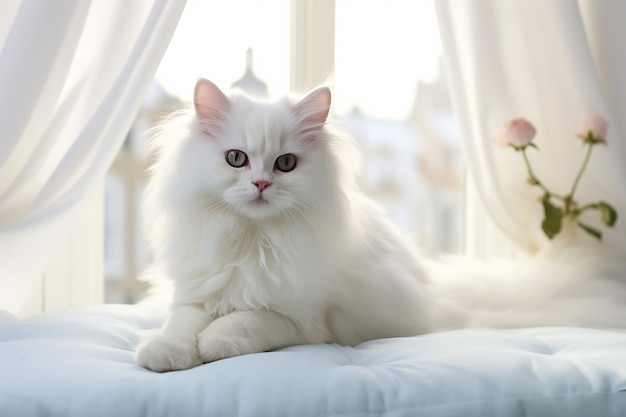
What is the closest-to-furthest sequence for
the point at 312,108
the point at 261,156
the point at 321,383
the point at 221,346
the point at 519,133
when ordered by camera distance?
the point at 321,383 → the point at 221,346 → the point at 261,156 → the point at 312,108 → the point at 519,133

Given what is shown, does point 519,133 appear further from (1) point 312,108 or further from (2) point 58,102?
(2) point 58,102

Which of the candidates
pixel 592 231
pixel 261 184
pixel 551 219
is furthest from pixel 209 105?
pixel 592 231

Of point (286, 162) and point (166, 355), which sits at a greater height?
point (286, 162)

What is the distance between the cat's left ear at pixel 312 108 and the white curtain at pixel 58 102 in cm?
58

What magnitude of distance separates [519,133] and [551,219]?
0.34m

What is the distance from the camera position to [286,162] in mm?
1450

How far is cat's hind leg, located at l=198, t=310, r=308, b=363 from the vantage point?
1273 mm

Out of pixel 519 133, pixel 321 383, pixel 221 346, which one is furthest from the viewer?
pixel 519 133

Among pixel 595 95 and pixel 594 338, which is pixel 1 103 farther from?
pixel 595 95

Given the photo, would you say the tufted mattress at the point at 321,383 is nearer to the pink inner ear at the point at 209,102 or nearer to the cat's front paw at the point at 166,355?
the cat's front paw at the point at 166,355

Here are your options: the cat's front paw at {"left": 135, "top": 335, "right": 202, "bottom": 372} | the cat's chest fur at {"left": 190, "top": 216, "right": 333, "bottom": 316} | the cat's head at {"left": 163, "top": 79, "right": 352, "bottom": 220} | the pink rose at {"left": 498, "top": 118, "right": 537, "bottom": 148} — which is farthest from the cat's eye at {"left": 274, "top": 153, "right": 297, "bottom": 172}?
the pink rose at {"left": 498, "top": 118, "right": 537, "bottom": 148}

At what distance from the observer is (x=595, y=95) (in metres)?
2.25

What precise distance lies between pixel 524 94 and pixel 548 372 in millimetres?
1393

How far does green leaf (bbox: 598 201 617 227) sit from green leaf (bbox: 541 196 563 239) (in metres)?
0.14
